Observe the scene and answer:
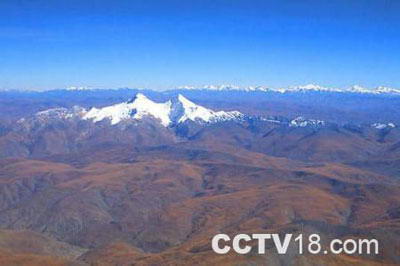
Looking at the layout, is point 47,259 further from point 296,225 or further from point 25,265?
point 296,225

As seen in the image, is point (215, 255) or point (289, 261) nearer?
point (289, 261)

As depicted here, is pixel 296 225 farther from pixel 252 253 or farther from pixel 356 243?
pixel 252 253

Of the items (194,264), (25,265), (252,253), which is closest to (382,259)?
(252,253)

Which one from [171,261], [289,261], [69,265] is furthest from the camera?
[171,261]

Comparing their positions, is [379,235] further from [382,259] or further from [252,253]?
[252,253]

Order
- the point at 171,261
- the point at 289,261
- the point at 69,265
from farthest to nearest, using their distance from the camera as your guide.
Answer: the point at 171,261 < the point at 69,265 < the point at 289,261

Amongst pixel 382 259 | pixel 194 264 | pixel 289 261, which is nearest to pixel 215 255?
pixel 194 264

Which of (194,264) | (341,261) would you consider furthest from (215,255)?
(341,261)

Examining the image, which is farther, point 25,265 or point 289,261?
point 25,265
